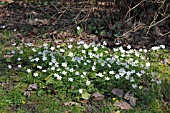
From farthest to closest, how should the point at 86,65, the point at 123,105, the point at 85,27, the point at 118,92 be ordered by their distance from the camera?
the point at 85,27 < the point at 86,65 < the point at 118,92 < the point at 123,105

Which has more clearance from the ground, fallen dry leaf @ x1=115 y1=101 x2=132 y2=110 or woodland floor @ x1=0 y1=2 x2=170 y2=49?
woodland floor @ x1=0 y1=2 x2=170 y2=49

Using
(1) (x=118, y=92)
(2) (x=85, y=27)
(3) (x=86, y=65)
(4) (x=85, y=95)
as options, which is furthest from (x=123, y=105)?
(2) (x=85, y=27)

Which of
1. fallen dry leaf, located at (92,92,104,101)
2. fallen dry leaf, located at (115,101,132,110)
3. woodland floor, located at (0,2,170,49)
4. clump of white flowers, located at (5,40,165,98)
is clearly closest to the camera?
fallen dry leaf, located at (115,101,132,110)

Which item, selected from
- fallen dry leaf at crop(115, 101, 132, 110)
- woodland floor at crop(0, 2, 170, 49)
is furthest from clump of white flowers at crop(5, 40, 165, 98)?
woodland floor at crop(0, 2, 170, 49)

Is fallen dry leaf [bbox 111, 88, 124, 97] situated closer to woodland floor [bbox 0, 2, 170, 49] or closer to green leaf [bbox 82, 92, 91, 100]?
green leaf [bbox 82, 92, 91, 100]

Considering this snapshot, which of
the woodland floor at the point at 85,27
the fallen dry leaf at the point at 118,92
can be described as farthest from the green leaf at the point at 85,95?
the woodland floor at the point at 85,27

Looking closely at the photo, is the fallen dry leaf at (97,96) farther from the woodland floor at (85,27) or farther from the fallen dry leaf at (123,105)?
the woodland floor at (85,27)

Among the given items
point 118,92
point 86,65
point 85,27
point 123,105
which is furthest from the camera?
point 85,27

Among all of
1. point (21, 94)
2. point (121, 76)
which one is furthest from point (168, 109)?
point (21, 94)

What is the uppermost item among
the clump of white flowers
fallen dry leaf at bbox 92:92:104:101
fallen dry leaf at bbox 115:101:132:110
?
→ the clump of white flowers

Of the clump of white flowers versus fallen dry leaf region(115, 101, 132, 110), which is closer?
fallen dry leaf region(115, 101, 132, 110)

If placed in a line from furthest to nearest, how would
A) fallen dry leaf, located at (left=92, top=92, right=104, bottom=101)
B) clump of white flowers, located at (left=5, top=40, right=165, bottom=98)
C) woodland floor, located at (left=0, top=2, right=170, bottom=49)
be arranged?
woodland floor, located at (left=0, top=2, right=170, bottom=49)
clump of white flowers, located at (left=5, top=40, right=165, bottom=98)
fallen dry leaf, located at (left=92, top=92, right=104, bottom=101)

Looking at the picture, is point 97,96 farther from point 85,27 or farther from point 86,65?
point 85,27

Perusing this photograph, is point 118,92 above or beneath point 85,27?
beneath
